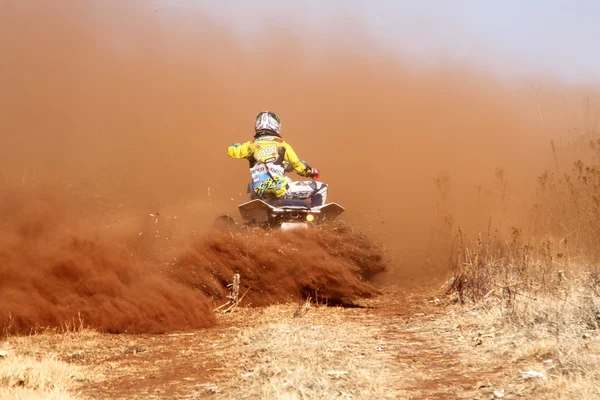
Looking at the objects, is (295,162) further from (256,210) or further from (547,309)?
(547,309)

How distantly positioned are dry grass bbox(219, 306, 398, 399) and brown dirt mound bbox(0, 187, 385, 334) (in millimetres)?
1416

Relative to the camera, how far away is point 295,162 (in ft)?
37.2

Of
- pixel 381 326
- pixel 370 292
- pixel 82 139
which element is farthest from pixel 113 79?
pixel 381 326

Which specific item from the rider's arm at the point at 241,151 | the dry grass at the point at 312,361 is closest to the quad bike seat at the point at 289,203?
the rider's arm at the point at 241,151

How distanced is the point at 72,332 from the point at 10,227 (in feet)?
10.8

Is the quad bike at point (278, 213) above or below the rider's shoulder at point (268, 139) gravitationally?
below

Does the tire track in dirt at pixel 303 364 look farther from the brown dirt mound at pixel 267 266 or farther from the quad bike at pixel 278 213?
the quad bike at pixel 278 213

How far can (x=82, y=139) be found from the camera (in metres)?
21.7

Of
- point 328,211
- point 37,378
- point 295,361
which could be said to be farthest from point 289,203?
point 37,378

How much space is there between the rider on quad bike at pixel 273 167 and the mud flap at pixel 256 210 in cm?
42

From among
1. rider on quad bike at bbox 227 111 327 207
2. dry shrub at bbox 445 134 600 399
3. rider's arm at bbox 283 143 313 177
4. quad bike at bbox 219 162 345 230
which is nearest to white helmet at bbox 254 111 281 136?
rider on quad bike at bbox 227 111 327 207

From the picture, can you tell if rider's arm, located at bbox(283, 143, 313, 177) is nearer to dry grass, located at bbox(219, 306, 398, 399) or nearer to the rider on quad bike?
the rider on quad bike

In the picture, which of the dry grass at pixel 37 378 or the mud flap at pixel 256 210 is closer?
the dry grass at pixel 37 378

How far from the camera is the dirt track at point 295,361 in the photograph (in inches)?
210
